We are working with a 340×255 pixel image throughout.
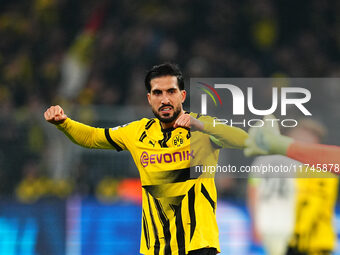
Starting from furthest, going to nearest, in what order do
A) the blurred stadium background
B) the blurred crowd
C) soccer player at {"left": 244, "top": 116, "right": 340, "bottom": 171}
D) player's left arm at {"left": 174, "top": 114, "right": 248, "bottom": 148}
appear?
the blurred crowd → the blurred stadium background → player's left arm at {"left": 174, "top": 114, "right": 248, "bottom": 148} → soccer player at {"left": 244, "top": 116, "right": 340, "bottom": 171}

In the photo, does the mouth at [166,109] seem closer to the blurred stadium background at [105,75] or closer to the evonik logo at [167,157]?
the evonik logo at [167,157]

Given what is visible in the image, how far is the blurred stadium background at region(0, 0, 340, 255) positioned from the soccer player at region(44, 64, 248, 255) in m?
3.50

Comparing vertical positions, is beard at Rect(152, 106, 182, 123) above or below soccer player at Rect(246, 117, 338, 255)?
above

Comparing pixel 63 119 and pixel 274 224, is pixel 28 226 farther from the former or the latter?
pixel 63 119

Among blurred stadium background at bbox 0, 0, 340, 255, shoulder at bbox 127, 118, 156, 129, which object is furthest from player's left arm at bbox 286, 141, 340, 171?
blurred stadium background at bbox 0, 0, 340, 255

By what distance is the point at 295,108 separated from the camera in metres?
8.02

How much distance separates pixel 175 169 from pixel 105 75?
7.26m

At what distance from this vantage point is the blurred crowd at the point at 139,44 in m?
11.7

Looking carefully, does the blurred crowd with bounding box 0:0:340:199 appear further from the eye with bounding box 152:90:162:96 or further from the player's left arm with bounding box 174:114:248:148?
the player's left arm with bounding box 174:114:248:148

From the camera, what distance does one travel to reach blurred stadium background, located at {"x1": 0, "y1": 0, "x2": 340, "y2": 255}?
9.20 m

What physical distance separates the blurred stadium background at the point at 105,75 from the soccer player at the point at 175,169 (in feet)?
11.5

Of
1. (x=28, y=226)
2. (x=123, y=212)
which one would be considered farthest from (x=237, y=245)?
(x=28, y=226)

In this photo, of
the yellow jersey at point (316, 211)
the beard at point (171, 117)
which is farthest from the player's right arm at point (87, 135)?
the yellow jersey at point (316, 211)

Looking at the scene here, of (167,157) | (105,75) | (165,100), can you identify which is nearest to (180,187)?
(167,157)
